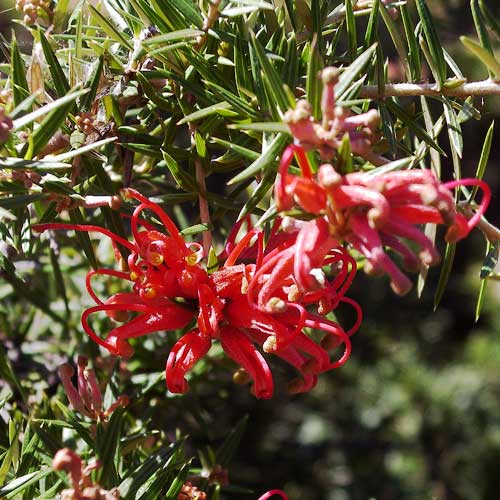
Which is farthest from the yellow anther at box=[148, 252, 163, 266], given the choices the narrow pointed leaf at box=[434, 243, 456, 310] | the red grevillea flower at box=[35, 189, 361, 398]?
the narrow pointed leaf at box=[434, 243, 456, 310]

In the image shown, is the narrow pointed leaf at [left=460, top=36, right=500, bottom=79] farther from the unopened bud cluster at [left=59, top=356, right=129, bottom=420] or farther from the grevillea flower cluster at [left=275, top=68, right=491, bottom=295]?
the unopened bud cluster at [left=59, top=356, right=129, bottom=420]

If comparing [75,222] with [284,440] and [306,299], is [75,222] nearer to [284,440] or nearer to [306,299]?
[306,299]

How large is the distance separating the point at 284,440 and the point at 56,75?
48.5 inches

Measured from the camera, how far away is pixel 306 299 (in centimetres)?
79

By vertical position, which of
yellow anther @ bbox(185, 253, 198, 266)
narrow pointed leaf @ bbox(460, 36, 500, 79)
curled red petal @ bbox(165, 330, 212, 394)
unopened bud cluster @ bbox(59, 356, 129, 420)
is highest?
narrow pointed leaf @ bbox(460, 36, 500, 79)

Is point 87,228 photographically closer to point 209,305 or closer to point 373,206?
point 209,305

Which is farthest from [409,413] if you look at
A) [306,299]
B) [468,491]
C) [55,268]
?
[306,299]

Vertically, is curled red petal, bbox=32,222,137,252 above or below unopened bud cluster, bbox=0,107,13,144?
below

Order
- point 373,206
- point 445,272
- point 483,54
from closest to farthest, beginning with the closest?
point 373,206 < point 483,54 < point 445,272

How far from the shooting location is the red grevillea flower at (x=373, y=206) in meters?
0.59

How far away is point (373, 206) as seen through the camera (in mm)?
584

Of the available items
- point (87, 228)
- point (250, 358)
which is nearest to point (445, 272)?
point (250, 358)

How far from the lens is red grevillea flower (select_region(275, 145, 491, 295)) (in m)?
0.59

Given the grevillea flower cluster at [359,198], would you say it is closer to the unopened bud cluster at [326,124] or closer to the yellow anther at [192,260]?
the unopened bud cluster at [326,124]
